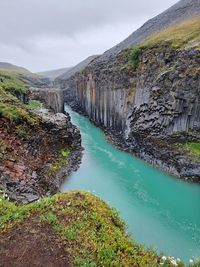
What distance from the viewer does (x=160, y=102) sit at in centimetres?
3581

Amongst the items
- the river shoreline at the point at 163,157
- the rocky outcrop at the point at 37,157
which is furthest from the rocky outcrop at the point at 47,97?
the rocky outcrop at the point at 37,157

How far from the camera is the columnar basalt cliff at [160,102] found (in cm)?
3197

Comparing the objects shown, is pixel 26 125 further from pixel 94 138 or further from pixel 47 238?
pixel 47 238

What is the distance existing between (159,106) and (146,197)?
43.2ft

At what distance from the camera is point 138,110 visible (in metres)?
39.5

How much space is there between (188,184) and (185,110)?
813 cm

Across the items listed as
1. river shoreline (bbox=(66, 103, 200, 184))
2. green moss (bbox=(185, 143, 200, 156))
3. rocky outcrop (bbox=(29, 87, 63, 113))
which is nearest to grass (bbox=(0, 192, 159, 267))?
river shoreline (bbox=(66, 103, 200, 184))

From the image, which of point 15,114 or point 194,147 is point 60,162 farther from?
point 194,147

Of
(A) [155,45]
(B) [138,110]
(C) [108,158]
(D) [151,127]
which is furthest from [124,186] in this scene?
(A) [155,45]

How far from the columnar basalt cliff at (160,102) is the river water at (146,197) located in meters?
2.01

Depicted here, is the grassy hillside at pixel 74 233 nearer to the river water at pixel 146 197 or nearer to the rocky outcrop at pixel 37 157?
the rocky outcrop at pixel 37 157

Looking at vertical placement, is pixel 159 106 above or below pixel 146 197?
above

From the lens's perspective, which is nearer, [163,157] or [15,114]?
[15,114]

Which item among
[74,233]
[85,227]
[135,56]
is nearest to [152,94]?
[135,56]
